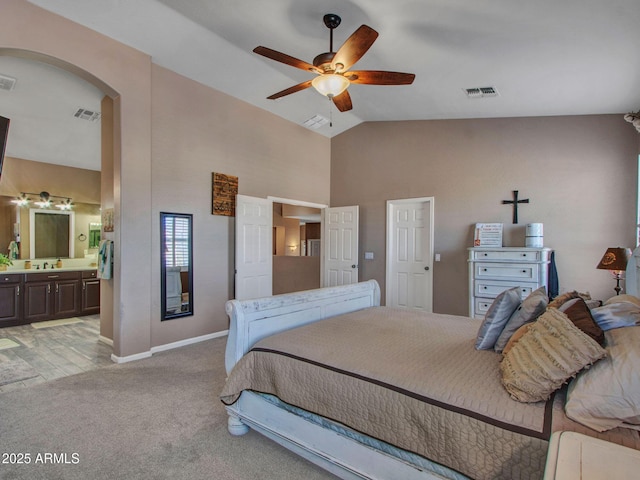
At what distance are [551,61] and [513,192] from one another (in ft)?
6.58

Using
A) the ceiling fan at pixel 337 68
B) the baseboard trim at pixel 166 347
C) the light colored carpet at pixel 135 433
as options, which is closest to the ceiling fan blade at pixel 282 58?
the ceiling fan at pixel 337 68

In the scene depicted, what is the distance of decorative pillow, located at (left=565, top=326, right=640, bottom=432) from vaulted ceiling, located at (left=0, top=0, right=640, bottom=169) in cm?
237

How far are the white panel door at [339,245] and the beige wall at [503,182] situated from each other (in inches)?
8.5

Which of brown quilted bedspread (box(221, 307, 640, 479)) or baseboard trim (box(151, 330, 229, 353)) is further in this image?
baseboard trim (box(151, 330, 229, 353))

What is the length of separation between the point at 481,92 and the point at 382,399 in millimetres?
3831

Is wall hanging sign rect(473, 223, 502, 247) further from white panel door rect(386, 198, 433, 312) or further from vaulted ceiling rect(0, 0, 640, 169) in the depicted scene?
vaulted ceiling rect(0, 0, 640, 169)

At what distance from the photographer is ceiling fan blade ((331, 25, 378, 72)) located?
2291 millimetres

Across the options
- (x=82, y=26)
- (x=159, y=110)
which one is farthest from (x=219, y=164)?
(x=82, y=26)

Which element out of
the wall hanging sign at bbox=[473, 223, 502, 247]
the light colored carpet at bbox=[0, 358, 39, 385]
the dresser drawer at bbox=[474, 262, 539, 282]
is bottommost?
the light colored carpet at bbox=[0, 358, 39, 385]

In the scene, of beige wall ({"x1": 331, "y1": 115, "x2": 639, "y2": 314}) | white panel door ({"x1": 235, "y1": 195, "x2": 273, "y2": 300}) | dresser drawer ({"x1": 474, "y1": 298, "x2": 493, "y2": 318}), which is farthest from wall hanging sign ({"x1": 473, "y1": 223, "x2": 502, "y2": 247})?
white panel door ({"x1": 235, "y1": 195, "x2": 273, "y2": 300})

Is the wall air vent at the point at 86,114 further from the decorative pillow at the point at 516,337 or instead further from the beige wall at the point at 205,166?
the decorative pillow at the point at 516,337

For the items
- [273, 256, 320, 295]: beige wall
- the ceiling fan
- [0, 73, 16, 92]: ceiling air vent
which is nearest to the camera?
the ceiling fan

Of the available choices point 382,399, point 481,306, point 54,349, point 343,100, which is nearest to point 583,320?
point 382,399

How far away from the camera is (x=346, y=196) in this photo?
623cm
